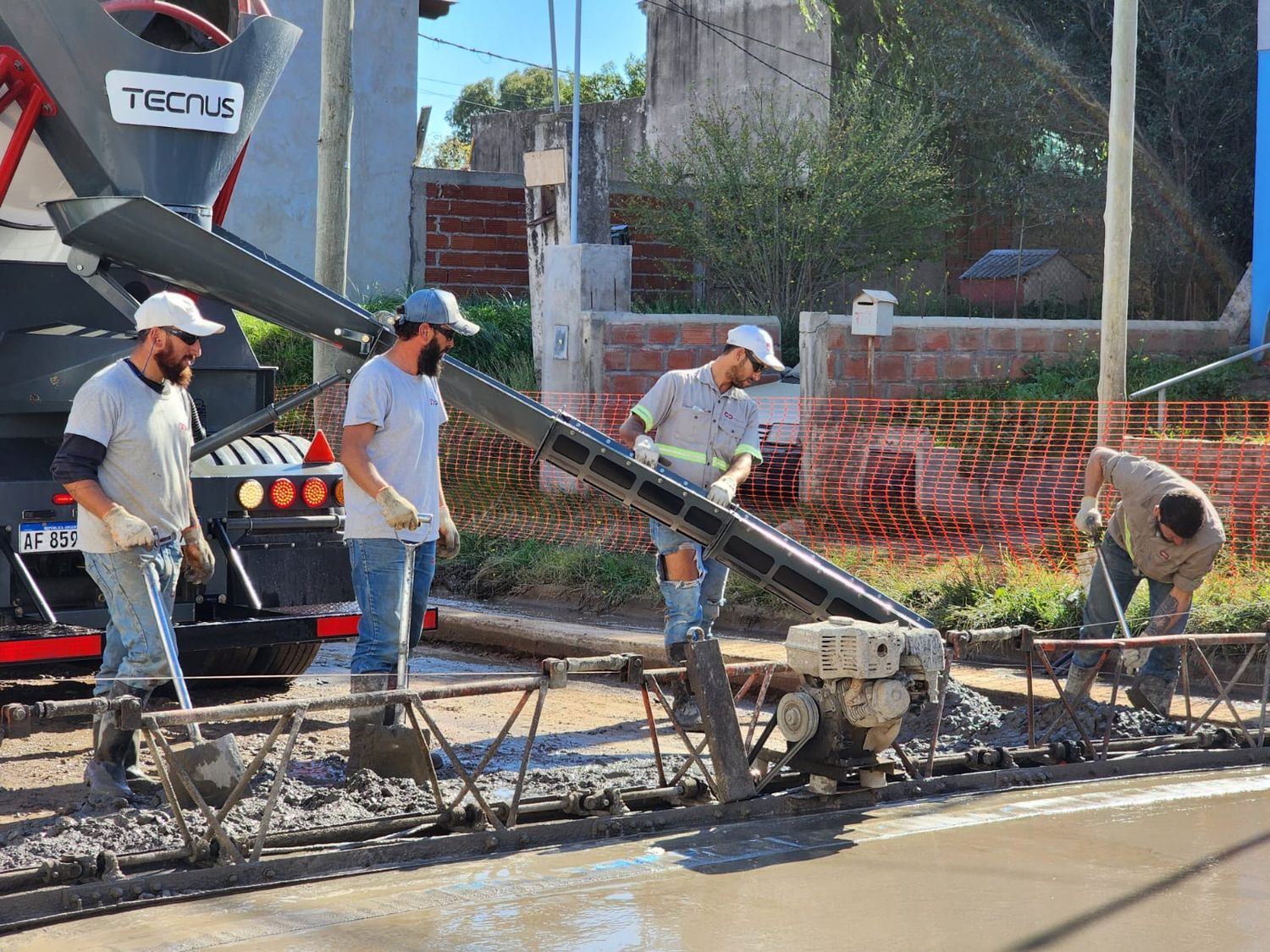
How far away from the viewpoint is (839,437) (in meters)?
11.3

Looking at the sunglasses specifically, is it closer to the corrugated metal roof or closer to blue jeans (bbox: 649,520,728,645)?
blue jeans (bbox: 649,520,728,645)

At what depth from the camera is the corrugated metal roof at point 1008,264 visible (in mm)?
19891

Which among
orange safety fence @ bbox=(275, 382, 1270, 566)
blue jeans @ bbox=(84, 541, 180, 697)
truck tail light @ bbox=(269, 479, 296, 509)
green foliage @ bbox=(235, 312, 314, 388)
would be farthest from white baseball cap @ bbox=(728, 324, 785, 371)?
green foliage @ bbox=(235, 312, 314, 388)

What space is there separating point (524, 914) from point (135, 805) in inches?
66.0

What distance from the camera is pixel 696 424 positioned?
277 inches

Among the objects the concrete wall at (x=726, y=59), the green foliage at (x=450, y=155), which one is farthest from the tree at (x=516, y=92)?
the concrete wall at (x=726, y=59)

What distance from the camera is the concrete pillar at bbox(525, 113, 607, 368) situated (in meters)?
12.7

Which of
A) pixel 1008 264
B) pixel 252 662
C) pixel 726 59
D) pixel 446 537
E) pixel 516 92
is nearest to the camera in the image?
pixel 446 537

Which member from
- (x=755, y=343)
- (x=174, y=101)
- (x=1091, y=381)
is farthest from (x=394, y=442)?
(x=1091, y=381)

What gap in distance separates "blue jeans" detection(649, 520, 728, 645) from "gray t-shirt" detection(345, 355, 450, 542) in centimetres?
143

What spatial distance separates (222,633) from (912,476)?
6114 mm

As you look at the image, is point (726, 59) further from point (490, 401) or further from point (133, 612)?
point (133, 612)

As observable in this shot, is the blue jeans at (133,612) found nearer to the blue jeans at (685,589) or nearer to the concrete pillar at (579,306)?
the blue jeans at (685,589)

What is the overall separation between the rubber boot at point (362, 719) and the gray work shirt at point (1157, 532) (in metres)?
3.51
